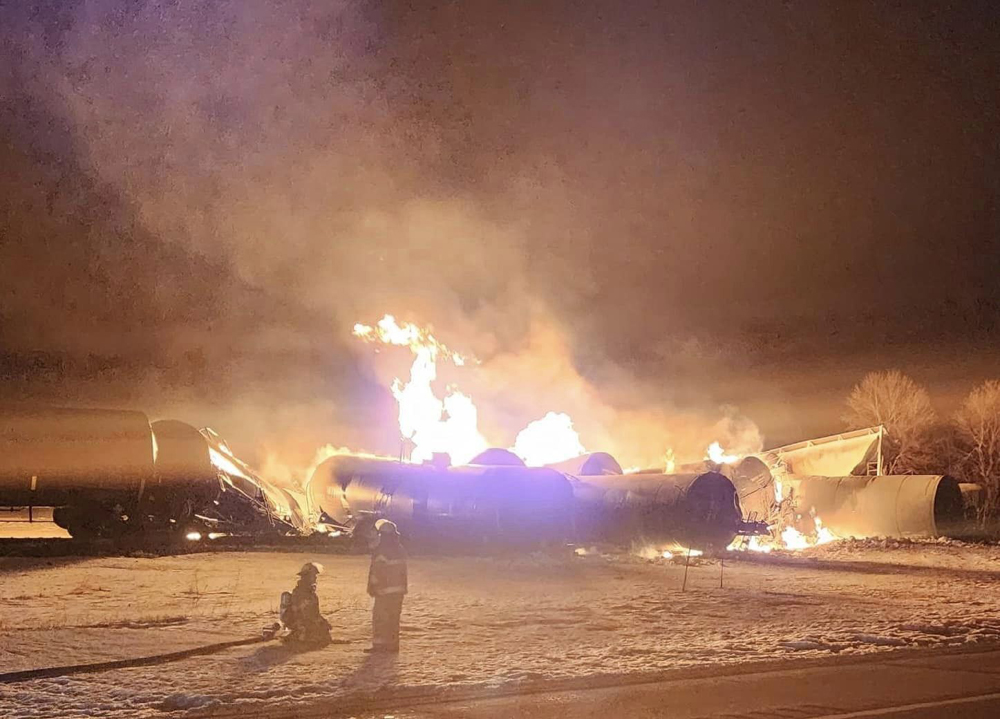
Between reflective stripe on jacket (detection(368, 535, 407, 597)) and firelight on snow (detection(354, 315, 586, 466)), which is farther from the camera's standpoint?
firelight on snow (detection(354, 315, 586, 466))

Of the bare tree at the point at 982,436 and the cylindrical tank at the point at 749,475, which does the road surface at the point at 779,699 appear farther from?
the bare tree at the point at 982,436

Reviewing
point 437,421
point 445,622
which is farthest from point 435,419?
point 445,622

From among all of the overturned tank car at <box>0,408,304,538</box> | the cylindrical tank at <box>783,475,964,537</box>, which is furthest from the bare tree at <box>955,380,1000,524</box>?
the overturned tank car at <box>0,408,304,538</box>

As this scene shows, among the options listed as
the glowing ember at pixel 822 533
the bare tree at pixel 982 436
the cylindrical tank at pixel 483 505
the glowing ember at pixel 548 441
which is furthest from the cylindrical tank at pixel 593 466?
the bare tree at pixel 982 436

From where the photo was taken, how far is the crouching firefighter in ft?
36.0

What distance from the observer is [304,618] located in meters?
11.0

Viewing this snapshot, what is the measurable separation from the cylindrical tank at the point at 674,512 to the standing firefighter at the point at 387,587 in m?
11.5

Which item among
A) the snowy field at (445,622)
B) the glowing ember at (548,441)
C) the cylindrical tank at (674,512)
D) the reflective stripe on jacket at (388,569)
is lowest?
the snowy field at (445,622)

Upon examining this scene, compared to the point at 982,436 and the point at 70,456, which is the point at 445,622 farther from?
the point at 982,436

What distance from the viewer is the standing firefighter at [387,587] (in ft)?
35.3

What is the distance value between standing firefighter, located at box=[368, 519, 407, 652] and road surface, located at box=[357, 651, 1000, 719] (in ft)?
7.92

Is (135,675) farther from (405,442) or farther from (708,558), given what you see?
(405,442)

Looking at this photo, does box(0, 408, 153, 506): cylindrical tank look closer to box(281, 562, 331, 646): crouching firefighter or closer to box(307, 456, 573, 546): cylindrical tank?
box(307, 456, 573, 546): cylindrical tank

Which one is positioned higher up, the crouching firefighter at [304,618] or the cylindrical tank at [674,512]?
the cylindrical tank at [674,512]
